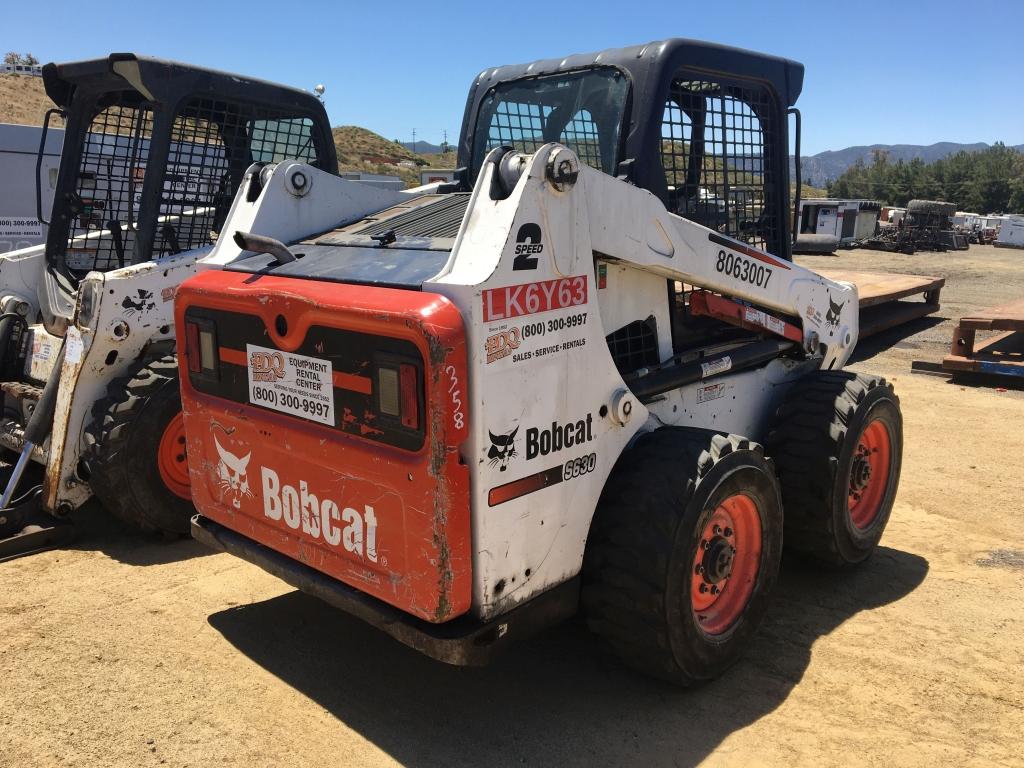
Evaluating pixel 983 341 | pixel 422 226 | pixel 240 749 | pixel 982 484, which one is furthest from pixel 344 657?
pixel 983 341

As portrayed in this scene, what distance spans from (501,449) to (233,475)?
1.30 meters

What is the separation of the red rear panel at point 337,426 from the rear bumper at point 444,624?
0.05m

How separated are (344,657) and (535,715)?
891 mm

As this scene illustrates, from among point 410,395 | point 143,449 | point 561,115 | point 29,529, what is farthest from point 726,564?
point 29,529

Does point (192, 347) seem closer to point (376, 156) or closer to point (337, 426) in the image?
point (337, 426)

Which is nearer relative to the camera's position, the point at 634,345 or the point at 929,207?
the point at 634,345

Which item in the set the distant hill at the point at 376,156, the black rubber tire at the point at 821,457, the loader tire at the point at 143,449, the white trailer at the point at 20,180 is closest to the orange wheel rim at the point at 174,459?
the loader tire at the point at 143,449

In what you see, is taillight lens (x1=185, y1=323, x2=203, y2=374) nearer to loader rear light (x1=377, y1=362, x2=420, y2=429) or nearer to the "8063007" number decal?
loader rear light (x1=377, y1=362, x2=420, y2=429)

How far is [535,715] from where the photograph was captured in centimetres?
317

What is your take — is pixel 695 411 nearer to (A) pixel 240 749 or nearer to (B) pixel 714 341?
(B) pixel 714 341

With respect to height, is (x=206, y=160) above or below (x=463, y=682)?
above

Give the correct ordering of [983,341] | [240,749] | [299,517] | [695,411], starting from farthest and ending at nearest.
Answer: [983,341], [695,411], [299,517], [240,749]

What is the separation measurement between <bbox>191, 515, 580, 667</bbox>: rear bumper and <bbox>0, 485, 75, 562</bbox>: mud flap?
1.98m

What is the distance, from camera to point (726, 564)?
333 centimetres
